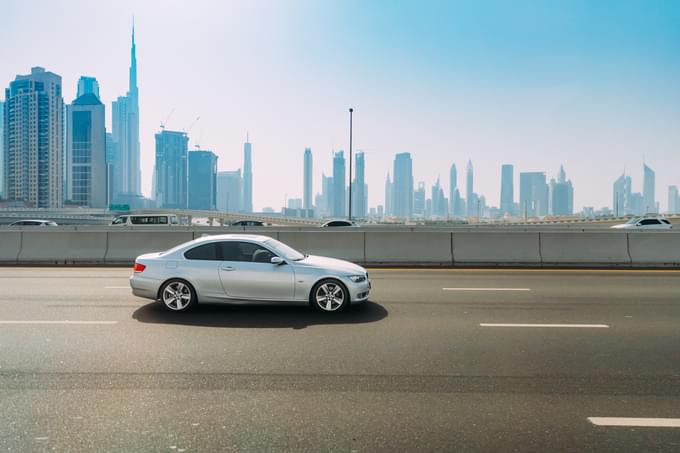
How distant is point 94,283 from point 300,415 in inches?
381

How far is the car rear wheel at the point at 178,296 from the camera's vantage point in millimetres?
8531

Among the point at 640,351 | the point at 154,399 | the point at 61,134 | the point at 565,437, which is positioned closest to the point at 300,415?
the point at 154,399

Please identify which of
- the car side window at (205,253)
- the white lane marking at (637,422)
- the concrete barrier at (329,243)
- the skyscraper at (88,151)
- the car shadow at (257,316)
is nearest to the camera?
the white lane marking at (637,422)

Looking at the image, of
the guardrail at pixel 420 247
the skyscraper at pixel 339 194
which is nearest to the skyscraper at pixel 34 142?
the skyscraper at pixel 339 194

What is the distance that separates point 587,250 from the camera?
51.8 feet

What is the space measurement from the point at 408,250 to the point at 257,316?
8.83 metres

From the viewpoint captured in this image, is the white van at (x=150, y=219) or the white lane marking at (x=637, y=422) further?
the white van at (x=150, y=219)

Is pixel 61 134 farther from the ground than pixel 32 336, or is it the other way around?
pixel 61 134

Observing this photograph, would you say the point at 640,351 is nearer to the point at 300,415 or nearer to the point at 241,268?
the point at 300,415

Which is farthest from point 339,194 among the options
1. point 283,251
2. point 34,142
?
point 283,251

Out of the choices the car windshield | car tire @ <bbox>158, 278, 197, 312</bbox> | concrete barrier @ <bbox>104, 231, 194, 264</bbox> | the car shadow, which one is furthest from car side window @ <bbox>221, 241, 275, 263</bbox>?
concrete barrier @ <bbox>104, 231, 194, 264</bbox>

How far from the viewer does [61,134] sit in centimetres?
17738

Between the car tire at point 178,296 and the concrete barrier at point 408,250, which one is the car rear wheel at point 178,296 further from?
the concrete barrier at point 408,250

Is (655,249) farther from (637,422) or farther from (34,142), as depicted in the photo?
(34,142)
